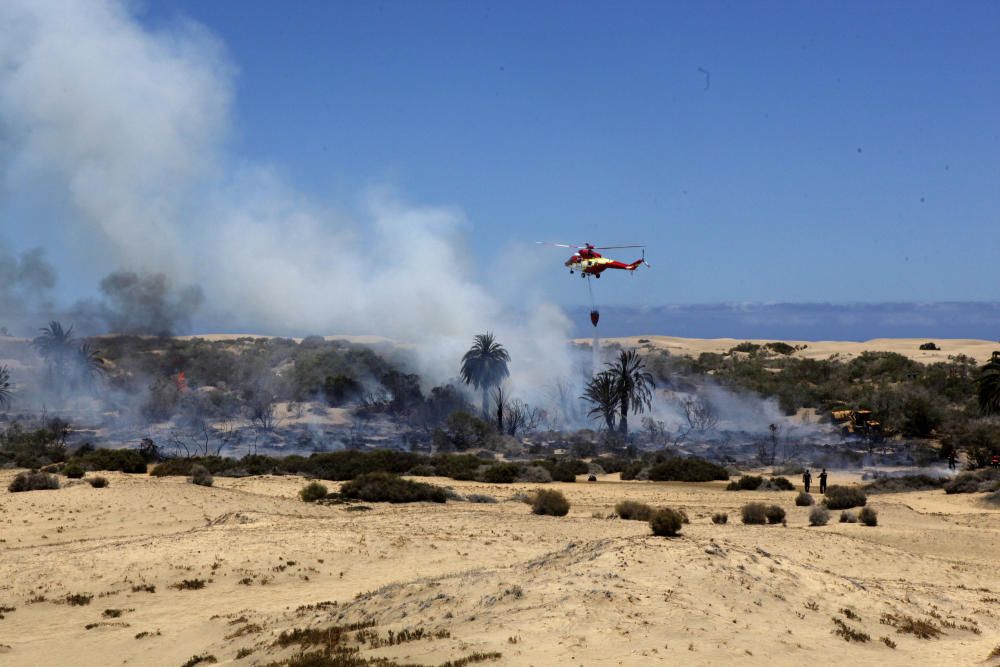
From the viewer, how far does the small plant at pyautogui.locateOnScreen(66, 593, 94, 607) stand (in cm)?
2267

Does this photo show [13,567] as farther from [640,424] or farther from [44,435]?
[640,424]

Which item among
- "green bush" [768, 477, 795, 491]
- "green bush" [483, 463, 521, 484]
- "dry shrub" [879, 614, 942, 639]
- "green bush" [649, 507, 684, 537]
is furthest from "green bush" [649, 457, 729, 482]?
"dry shrub" [879, 614, 942, 639]

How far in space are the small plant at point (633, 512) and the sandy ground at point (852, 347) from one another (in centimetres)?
6869

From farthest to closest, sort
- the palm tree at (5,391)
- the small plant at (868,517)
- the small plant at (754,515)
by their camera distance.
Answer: the palm tree at (5,391) → the small plant at (754,515) → the small plant at (868,517)

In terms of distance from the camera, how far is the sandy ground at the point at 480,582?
1650cm

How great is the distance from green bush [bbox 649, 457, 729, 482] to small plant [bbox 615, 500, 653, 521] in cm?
1438

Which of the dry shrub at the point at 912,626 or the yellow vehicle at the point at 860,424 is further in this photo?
the yellow vehicle at the point at 860,424

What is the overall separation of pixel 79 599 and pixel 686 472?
3203cm

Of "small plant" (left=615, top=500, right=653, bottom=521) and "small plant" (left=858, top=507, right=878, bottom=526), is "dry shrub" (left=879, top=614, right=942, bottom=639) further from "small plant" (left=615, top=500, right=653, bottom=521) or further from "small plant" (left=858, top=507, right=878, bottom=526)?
"small plant" (left=858, top=507, right=878, bottom=526)

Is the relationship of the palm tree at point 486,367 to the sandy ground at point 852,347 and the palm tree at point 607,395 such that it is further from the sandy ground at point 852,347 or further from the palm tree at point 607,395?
the sandy ground at point 852,347

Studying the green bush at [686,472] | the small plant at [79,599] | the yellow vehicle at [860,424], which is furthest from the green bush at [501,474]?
the small plant at [79,599]

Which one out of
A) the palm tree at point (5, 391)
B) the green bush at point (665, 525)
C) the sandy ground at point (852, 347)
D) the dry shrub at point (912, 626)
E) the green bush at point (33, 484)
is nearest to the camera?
the dry shrub at point (912, 626)

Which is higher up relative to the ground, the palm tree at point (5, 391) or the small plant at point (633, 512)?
the palm tree at point (5, 391)

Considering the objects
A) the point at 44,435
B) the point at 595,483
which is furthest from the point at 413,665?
the point at 44,435
